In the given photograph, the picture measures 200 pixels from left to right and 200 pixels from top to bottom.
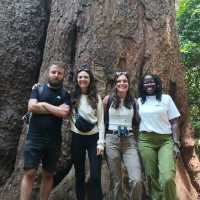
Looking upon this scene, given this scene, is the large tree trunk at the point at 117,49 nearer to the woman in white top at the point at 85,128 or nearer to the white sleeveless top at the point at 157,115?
the woman in white top at the point at 85,128

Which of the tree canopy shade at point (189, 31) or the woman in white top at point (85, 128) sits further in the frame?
the tree canopy shade at point (189, 31)

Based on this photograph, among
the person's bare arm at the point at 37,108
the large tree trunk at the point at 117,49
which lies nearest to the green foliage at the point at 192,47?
the large tree trunk at the point at 117,49

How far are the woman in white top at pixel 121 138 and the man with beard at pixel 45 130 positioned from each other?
665mm

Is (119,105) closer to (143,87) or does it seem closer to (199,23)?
(143,87)

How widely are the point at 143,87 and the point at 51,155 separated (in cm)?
163

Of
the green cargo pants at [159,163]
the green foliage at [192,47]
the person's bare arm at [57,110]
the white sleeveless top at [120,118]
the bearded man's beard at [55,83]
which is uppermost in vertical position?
the green foliage at [192,47]

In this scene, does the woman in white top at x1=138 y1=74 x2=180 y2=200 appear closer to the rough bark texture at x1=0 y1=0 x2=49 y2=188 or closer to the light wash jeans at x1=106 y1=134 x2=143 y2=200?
the light wash jeans at x1=106 y1=134 x2=143 y2=200

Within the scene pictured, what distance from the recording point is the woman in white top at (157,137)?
17.9ft

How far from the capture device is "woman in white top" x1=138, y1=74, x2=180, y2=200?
5.46 m

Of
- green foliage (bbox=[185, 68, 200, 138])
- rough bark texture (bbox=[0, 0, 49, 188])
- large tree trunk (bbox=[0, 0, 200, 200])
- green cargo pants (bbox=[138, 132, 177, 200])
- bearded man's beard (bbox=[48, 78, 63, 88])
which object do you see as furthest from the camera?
green foliage (bbox=[185, 68, 200, 138])

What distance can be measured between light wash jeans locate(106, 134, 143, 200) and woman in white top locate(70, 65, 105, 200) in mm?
194

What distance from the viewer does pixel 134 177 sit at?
5.41 meters

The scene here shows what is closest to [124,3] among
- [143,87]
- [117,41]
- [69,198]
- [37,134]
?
[117,41]

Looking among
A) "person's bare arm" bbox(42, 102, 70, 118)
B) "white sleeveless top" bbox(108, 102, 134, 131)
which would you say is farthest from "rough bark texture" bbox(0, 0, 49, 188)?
"white sleeveless top" bbox(108, 102, 134, 131)
